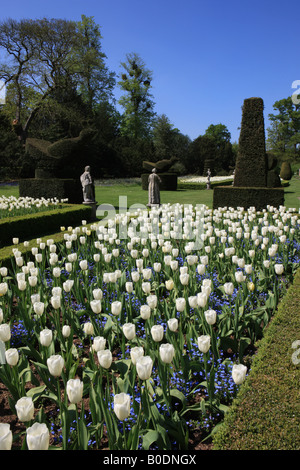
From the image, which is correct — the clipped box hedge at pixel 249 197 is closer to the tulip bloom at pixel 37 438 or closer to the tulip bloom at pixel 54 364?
the tulip bloom at pixel 54 364

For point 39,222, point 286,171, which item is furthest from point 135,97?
point 39,222

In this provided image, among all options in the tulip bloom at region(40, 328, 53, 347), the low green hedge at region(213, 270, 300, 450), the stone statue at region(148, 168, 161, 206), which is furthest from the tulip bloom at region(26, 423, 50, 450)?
the stone statue at region(148, 168, 161, 206)

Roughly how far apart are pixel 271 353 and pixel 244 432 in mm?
895

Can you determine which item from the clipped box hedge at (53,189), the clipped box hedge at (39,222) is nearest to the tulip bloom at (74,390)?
the clipped box hedge at (39,222)

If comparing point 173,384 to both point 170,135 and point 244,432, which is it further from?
point 170,135

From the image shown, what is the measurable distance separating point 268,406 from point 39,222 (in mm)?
8823

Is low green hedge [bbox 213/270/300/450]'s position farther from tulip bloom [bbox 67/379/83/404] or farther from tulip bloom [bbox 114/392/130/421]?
tulip bloom [bbox 67/379/83/404]

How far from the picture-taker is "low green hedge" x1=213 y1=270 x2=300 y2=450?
1959 mm

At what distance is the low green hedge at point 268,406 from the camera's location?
77.1 inches

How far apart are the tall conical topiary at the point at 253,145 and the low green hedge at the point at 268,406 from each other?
1062 centimetres

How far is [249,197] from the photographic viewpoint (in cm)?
1239

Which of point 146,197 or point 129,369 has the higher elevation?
point 146,197

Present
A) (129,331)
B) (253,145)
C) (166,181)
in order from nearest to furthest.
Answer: (129,331) < (253,145) < (166,181)

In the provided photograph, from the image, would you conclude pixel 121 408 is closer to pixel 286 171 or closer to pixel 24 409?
pixel 24 409
